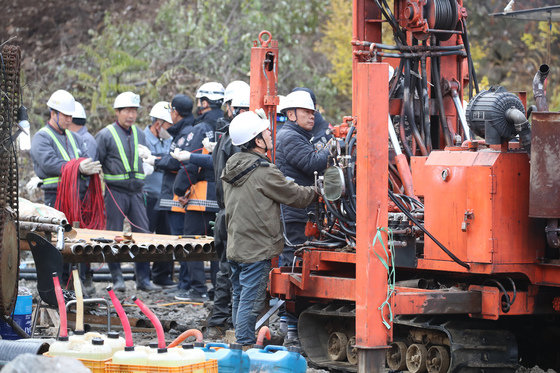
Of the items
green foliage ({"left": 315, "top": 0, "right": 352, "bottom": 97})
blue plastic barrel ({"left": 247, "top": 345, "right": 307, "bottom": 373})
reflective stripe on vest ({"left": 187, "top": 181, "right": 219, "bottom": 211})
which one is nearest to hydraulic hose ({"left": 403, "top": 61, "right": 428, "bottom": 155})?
blue plastic barrel ({"left": 247, "top": 345, "right": 307, "bottom": 373})

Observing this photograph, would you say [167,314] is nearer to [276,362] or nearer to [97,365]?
[276,362]

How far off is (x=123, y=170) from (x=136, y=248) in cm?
306

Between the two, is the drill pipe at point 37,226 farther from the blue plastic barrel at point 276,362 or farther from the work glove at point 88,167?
the blue plastic barrel at point 276,362

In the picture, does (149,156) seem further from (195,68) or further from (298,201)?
(195,68)

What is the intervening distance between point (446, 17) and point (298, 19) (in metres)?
12.8

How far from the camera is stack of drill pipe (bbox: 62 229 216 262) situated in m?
9.40

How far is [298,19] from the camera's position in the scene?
21.4 meters

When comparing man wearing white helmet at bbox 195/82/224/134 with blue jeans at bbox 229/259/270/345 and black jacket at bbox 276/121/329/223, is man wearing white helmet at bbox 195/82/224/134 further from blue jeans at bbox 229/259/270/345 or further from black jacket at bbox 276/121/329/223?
blue jeans at bbox 229/259/270/345

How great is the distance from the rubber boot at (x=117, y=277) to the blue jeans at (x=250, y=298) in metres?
4.95

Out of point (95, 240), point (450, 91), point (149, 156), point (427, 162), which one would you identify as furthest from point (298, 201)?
point (149, 156)

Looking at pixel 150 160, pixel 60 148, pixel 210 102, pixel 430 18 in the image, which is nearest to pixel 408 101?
pixel 430 18

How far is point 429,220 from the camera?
24.7 feet

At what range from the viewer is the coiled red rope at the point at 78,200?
11.5m

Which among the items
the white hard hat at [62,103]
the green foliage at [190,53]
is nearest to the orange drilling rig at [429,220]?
the white hard hat at [62,103]
